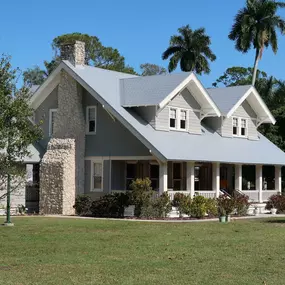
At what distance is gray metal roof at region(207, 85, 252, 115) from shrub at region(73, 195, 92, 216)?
985cm

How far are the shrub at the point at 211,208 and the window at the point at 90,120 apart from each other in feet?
24.8

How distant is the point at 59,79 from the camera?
34.4 m

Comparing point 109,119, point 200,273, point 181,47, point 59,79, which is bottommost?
point 200,273

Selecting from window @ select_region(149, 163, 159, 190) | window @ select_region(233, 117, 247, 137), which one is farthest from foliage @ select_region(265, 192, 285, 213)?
window @ select_region(149, 163, 159, 190)

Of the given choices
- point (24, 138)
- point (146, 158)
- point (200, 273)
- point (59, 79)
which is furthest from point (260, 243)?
point (59, 79)

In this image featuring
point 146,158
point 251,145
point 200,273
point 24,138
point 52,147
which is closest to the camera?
point 200,273

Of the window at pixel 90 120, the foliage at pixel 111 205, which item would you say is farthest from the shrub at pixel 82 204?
the window at pixel 90 120

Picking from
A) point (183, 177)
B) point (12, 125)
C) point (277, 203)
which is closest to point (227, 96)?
point (183, 177)

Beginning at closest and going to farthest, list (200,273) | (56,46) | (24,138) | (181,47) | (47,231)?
Result: (200,273), (24,138), (47,231), (181,47), (56,46)

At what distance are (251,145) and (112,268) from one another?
87.2 ft

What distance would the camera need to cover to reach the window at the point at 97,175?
3306 centimetres

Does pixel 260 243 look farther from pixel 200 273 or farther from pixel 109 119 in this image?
pixel 109 119

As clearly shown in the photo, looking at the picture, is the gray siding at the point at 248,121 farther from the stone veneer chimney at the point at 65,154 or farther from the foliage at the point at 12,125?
the foliage at the point at 12,125

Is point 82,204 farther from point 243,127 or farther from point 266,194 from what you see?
point 243,127
